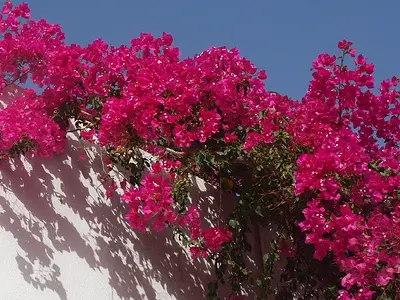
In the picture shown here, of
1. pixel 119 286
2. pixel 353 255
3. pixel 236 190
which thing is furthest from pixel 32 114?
pixel 353 255

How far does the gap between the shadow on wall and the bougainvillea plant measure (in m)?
0.11

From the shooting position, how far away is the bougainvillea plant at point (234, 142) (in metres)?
3.24

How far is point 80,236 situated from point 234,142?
932 mm

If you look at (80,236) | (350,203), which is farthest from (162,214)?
(350,203)

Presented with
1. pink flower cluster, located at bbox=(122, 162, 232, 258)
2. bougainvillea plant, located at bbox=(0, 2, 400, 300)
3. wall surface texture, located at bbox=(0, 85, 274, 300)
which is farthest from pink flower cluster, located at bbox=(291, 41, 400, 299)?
wall surface texture, located at bbox=(0, 85, 274, 300)

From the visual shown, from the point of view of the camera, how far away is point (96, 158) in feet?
12.4

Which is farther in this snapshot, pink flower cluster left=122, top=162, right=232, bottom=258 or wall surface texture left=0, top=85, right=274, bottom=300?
pink flower cluster left=122, top=162, right=232, bottom=258

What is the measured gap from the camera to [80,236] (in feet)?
11.3

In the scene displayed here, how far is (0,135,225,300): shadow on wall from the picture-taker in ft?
10.4

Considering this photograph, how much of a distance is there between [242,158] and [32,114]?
44.4 inches

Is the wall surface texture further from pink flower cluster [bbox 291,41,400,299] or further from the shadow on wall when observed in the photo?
pink flower cluster [bbox 291,41,400,299]

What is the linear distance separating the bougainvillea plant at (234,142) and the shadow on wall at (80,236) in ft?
0.36

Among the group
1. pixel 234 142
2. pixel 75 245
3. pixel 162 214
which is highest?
pixel 234 142

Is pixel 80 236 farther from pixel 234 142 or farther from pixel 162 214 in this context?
pixel 234 142
